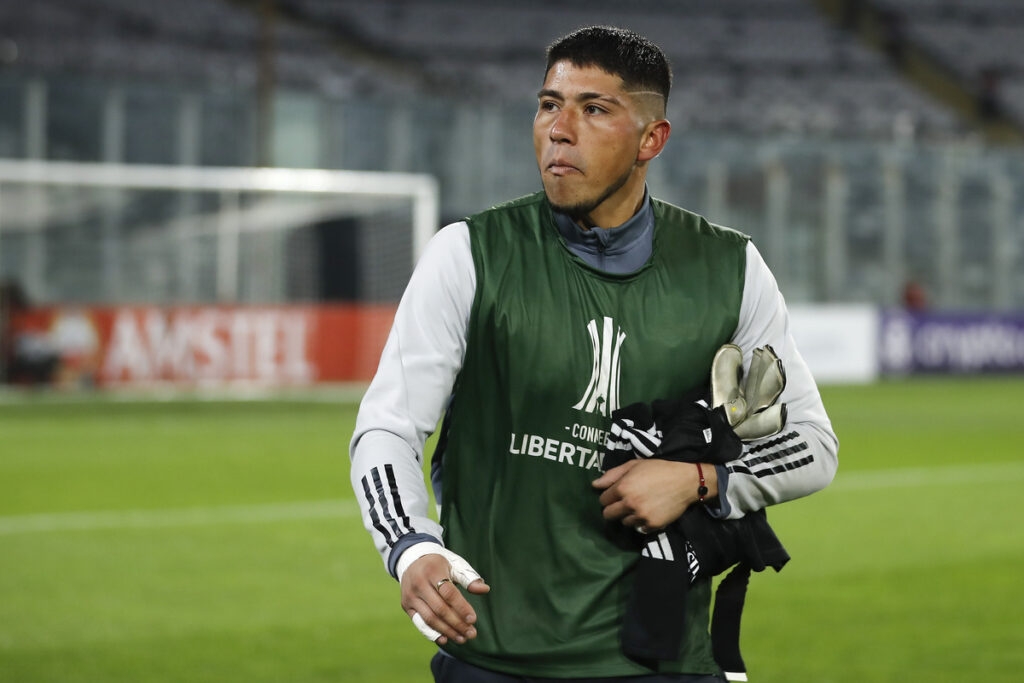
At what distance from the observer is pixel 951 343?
26594mm

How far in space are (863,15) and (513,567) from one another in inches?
1537

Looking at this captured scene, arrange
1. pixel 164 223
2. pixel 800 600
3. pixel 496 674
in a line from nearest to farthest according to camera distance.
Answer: pixel 496 674 < pixel 800 600 < pixel 164 223

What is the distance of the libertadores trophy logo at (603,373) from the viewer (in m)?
2.71

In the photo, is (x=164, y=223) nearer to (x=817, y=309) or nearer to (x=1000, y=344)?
(x=817, y=309)

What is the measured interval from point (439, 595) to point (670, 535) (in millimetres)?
→ 539

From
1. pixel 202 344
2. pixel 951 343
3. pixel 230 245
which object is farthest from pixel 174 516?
pixel 951 343

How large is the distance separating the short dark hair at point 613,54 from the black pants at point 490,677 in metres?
1.05

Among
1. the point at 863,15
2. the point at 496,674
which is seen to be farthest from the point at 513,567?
the point at 863,15

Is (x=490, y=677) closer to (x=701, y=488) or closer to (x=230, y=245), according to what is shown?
(x=701, y=488)

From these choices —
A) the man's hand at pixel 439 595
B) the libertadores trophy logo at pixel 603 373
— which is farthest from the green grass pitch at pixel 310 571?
the man's hand at pixel 439 595

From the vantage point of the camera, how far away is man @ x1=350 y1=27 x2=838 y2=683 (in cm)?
263

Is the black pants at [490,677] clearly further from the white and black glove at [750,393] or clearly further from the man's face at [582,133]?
the man's face at [582,133]

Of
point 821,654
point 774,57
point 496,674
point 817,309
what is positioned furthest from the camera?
point 774,57

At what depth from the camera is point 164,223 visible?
23.0 m
